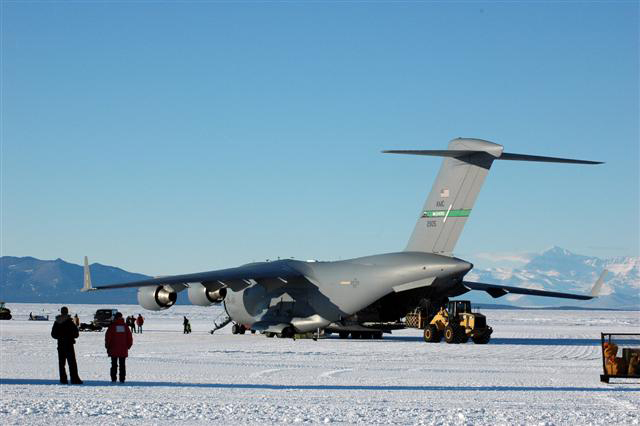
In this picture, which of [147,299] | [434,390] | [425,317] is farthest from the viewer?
[147,299]

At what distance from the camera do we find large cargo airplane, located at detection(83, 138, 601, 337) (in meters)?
36.7

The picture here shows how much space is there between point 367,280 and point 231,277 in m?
5.91

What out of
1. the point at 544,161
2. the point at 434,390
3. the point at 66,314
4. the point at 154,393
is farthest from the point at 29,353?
the point at 544,161

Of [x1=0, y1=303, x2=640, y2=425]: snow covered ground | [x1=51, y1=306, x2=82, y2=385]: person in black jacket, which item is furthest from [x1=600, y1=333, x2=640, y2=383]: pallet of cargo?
[x1=51, y1=306, x2=82, y2=385]: person in black jacket

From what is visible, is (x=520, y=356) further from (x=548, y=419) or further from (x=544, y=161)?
(x=548, y=419)

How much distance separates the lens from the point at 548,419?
588 inches

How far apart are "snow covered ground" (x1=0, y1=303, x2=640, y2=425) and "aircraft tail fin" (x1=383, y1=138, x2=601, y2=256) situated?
622 cm

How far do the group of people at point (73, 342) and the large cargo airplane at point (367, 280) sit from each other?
16487mm

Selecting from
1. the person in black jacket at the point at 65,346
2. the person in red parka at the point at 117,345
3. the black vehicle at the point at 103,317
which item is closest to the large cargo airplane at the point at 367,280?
the black vehicle at the point at 103,317

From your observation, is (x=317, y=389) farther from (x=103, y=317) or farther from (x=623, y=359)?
(x=103, y=317)

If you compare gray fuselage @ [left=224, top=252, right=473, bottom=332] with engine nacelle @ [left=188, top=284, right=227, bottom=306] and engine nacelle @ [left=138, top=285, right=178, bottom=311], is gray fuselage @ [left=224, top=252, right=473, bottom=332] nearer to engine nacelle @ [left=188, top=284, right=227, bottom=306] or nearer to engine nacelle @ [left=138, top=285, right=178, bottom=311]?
engine nacelle @ [left=188, top=284, right=227, bottom=306]

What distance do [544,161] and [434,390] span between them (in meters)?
18.6

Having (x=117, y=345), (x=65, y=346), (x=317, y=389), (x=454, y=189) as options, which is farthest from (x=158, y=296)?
(x=317, y=389)

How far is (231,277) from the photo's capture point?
1617 inches
